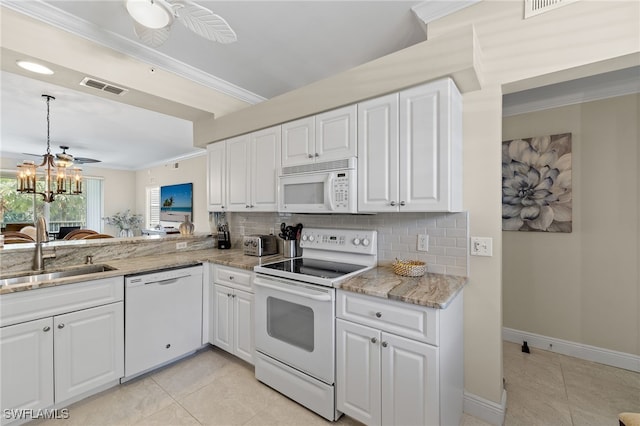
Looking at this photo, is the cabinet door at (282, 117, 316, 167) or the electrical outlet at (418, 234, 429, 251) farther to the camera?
the cabinet door at (282, 117, 316, 167)

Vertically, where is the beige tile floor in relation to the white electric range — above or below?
below

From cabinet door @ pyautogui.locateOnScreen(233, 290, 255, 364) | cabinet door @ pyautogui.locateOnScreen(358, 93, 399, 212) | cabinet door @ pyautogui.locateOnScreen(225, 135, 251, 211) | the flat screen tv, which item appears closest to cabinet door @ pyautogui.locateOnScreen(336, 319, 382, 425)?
cabinet door @ pyautogui.locateOnScreen(358, 93, 399, 212)

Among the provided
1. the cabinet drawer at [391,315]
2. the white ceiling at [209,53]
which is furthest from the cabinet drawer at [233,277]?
the white ceiling at [209,53]

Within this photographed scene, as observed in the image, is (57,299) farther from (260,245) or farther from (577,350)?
(577,350)

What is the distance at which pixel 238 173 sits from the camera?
2963mm

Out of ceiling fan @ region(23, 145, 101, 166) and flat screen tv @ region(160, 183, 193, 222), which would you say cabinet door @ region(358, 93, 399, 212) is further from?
flat screen tv @ region(160, 183, 193, 222)

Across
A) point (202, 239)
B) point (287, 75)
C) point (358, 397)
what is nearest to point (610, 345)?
point (358, 397)

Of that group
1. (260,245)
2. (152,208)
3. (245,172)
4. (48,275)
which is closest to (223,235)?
(260,245)

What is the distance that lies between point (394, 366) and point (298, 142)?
1.78m

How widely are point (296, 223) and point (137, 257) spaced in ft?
5.28

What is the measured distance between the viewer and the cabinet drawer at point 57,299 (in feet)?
5.62

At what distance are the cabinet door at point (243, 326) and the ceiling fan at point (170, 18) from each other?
6.28 ft

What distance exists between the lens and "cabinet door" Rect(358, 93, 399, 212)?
6.18 ft

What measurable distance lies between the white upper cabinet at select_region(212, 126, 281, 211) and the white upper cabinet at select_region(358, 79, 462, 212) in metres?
0.94
